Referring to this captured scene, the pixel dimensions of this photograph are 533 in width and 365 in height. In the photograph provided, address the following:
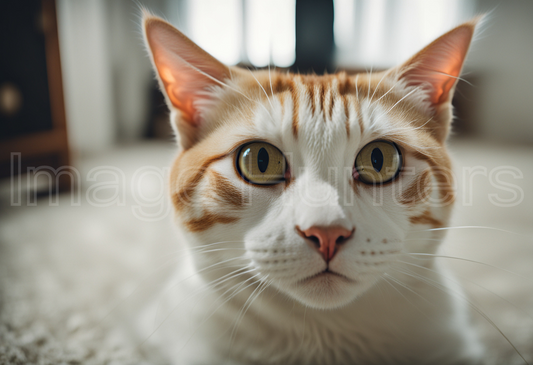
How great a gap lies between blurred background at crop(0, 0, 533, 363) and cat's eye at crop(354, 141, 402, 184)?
0.22 m

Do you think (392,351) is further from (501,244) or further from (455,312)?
(501,244)

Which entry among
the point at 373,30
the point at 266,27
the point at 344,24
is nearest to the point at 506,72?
the point at 373,30

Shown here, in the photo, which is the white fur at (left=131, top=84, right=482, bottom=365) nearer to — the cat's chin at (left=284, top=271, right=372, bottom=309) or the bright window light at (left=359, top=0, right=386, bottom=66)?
the cat's chin at (left=284, top=271, right=372, bottom=309)

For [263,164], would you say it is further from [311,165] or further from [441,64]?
[441,64]

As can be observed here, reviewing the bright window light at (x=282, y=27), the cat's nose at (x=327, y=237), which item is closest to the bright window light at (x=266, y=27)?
the bright window light at (x=282, y=27)

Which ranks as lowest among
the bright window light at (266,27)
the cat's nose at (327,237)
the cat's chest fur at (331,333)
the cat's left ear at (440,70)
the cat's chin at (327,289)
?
the cat's chest fur at (331,333)

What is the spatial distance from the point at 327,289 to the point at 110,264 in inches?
33.9

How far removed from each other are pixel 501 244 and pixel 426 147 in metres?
0.66

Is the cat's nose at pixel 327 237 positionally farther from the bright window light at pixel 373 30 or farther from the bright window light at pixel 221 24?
the bright window light at pixel 373 30

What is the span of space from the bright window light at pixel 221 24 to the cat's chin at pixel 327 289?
0.63 metres

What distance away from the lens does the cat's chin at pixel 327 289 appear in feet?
1.77

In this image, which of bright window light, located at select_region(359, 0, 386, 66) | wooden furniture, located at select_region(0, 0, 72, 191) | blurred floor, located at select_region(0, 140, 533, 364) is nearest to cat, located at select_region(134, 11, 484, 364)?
blurred floor, located at select_region(0, 140, 533, 364)

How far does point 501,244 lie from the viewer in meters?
1.10

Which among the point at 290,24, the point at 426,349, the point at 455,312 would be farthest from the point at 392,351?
the point at 290,24
